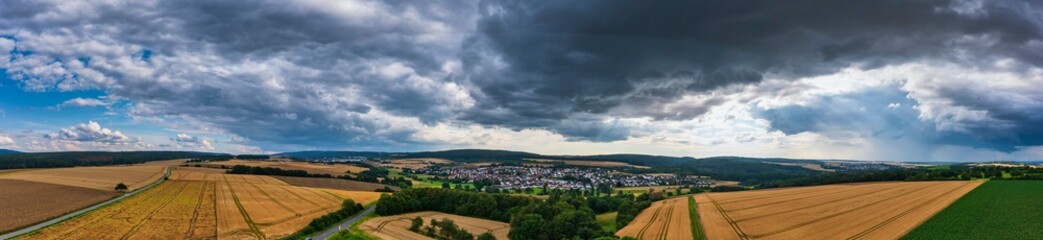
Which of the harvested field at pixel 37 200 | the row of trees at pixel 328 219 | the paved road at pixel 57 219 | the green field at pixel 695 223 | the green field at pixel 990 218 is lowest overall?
the row of trees at pixel 328 219

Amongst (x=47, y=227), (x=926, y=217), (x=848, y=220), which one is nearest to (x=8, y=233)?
(x=47, y=227)

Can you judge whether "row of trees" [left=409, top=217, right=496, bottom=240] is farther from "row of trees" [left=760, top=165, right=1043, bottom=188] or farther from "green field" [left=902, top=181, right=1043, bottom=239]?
"row of trees" [left=760, top=165, right=1043, bottom=188]

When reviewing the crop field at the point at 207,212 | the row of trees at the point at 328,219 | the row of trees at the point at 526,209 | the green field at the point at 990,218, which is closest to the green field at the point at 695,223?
the row of trees at the point at 526,209

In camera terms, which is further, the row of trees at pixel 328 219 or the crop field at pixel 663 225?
the row of trees at pixel 328 219

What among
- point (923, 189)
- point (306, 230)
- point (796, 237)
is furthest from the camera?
point (923, 189)

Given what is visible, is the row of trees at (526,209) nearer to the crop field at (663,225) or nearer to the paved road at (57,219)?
the crop field at (663,225)

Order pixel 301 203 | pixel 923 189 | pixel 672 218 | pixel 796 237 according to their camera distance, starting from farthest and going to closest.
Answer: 1. pixel 301 203
2. pixel 923 189
3. pixel 672 218
4. pixel 796 237

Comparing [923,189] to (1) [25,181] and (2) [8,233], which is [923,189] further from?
(1) [25,181]
